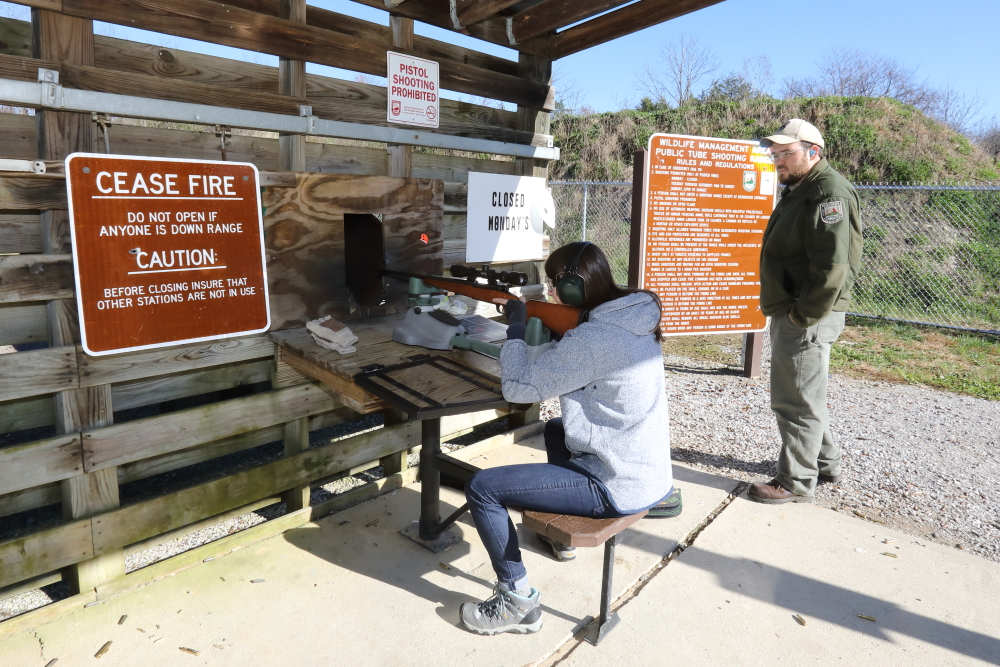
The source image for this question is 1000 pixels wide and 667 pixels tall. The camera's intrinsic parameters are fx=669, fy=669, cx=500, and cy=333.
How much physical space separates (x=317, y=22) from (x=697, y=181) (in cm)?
344

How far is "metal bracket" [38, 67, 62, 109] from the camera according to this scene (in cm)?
258

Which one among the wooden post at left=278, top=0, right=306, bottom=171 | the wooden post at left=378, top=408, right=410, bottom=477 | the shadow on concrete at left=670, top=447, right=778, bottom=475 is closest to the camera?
the wooden post at left=278, top=0, right=306, bottom=171

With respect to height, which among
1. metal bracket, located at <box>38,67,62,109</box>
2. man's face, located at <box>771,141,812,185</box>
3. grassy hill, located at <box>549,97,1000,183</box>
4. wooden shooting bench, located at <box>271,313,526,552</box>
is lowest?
wooden shooting bench, located at <box>271,313,526,552</box>

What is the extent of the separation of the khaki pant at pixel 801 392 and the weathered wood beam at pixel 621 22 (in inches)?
75.1

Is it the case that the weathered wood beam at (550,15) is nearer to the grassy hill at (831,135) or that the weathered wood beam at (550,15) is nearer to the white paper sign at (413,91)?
the white paper sign at (413,91)

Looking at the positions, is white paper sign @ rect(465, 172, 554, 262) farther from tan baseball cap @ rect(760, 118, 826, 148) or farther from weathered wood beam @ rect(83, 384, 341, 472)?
tan baseball cap @ rect(760, 118, 826, 148)

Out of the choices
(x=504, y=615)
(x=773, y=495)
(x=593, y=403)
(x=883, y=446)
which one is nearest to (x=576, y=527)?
(x=593, y=403)

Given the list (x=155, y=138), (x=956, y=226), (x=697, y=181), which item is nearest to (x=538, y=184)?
(x=697, y=181)

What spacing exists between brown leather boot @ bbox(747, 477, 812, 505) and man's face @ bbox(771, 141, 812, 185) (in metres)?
1.83

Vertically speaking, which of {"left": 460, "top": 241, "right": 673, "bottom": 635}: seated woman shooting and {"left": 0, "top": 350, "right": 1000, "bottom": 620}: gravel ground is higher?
{"left": 460, "top": 241, "right": 673, "bottom": 635}: seated woman shooting

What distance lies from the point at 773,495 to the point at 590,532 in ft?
6.68

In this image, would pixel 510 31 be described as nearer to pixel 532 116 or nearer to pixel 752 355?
pixel 532 116

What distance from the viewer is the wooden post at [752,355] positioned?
6.93 metres

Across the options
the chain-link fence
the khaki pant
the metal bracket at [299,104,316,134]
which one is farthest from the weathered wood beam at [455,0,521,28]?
the chain-link fence
